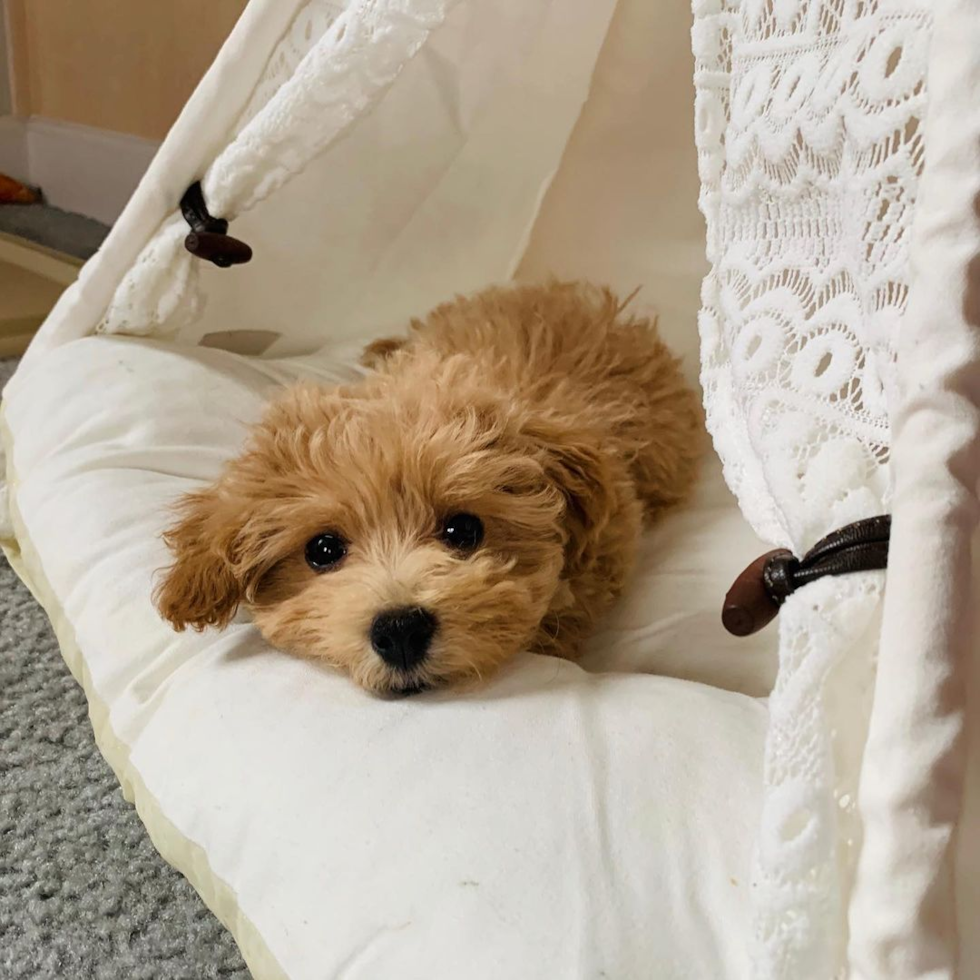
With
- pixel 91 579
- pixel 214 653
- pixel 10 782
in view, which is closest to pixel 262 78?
pixel 91 579

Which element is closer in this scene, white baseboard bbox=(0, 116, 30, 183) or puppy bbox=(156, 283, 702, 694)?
puppy bbox=(156, 283, 702, 694)

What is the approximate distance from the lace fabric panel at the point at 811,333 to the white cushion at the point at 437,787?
14cm

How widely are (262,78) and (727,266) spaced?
38.2 inches

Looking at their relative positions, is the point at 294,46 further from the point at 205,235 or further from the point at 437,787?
the point at 437,787

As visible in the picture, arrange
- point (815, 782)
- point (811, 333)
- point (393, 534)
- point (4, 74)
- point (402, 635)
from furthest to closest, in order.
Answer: point (4, 74)
point (393, 534)
point (402, 635)
point (811, 333)
point (815, 782)

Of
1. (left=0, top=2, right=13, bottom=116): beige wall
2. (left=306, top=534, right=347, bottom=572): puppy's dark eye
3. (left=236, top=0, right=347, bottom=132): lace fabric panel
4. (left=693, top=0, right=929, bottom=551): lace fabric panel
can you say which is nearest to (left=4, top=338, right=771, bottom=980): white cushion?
(left=306, top=534, right=347, bottom=572): puppy's dark eye

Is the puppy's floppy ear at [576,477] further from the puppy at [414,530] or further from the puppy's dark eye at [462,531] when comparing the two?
the puppy's dark eye at [462,531]

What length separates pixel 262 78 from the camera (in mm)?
1573

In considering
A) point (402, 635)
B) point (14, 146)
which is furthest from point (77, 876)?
point (14, 146)

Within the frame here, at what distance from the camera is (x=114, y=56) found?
3568 millimetres

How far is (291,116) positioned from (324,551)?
669 millimetres

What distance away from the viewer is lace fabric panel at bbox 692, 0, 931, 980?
2.11ft

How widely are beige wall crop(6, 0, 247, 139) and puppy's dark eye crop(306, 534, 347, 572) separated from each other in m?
2.30

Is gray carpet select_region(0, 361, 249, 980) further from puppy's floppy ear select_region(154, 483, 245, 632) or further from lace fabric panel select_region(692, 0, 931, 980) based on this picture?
lace fabric panel select_region(692, 0, 931, 980)
